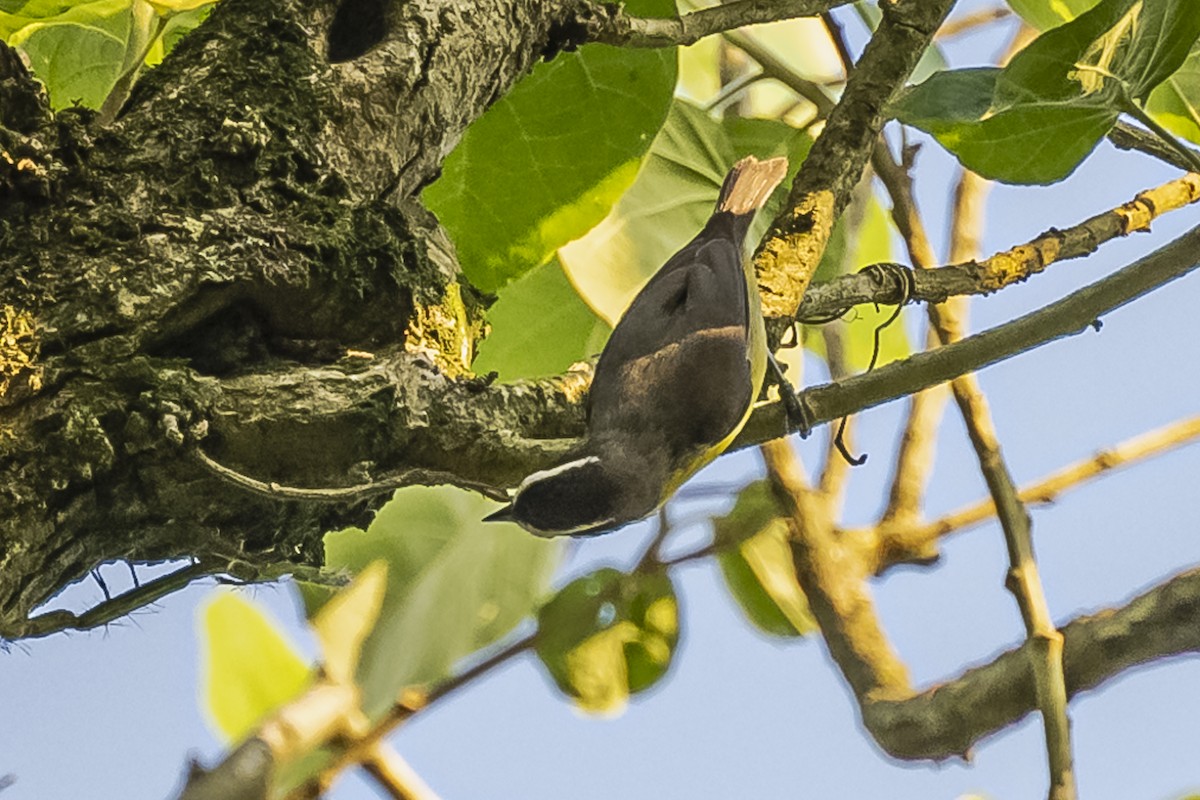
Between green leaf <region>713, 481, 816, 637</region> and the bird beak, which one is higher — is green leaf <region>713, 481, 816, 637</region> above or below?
above

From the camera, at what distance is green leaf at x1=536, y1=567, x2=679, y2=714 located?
1.64 m

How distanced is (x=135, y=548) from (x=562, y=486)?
314 mm

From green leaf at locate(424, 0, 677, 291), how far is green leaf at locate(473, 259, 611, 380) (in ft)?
0.42

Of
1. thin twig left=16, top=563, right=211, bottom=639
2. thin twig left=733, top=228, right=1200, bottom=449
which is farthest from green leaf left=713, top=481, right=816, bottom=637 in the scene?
thin twig left=16, top=563, right=211, bottom=639

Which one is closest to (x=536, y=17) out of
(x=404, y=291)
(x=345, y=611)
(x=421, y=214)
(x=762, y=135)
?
(x=421, y=214)

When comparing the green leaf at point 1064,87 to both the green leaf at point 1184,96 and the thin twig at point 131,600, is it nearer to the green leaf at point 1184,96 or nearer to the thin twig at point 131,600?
the green leaf at point 1184,96

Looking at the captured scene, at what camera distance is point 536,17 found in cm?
101

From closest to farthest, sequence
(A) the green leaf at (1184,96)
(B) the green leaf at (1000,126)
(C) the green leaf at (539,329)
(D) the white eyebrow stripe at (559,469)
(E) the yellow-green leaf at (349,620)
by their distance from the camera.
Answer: (D) the white eyebrow stripe at (559,469) → (B) the green leaf at (1000,126) → (A) the green leaf at (1184,96) → (C) the green leaf at (539,329) → (E) the yellow-green leaf at (349,620)

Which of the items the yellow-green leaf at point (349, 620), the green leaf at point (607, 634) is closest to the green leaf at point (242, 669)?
the yellow-green leaf at point (349, 620)

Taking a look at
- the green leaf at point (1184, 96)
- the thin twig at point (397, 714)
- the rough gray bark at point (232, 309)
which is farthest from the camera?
the thin twig at point (397, 714)

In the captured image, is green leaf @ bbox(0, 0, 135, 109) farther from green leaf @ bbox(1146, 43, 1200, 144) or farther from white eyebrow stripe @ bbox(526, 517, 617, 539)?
green leaf @ bbox(1146, 43, 1200, 144)

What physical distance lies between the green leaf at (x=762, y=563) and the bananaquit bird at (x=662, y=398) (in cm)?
56

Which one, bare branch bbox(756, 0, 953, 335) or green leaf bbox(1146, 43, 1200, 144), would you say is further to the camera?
green leaf bbox(1146, 43, 1200, 144)

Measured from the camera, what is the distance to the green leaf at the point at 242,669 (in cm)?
173
